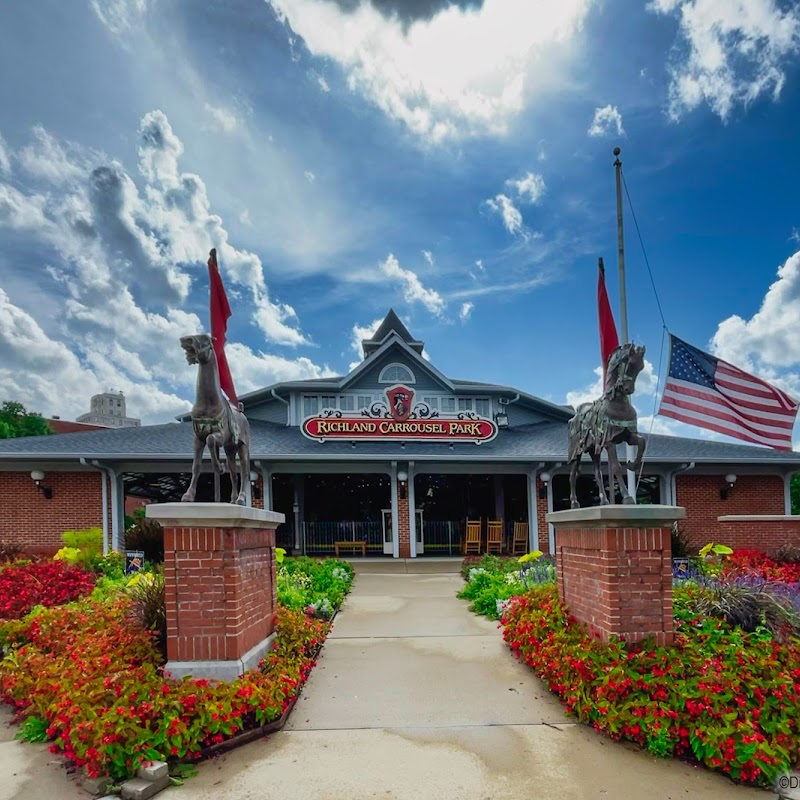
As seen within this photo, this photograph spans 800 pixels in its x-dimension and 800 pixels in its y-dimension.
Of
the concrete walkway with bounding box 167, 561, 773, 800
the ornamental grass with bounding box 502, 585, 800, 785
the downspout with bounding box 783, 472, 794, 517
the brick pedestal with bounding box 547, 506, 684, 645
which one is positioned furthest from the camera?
the downspout with bounding box 783, 472, 794, 517

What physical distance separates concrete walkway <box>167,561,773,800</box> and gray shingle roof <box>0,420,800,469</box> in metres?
9.17

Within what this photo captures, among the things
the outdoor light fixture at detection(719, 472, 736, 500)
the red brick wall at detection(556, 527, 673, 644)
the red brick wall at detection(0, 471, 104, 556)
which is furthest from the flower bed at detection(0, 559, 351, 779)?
the outdoor light fixture at detection(719, 472, 736, 500)

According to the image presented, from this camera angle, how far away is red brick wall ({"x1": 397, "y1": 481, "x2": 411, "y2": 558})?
620 inches

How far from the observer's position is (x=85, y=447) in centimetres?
1465

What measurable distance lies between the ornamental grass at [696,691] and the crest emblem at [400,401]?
38.0 ft

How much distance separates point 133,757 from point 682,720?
154 inches

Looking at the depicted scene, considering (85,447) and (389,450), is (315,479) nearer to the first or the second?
(389,450)

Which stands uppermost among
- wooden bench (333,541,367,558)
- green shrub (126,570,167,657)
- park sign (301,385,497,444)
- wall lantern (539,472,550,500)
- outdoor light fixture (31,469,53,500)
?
park sign (301,385,497,444)

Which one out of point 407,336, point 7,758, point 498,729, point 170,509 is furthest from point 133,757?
point 407,336

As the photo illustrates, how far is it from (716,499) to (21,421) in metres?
44.0

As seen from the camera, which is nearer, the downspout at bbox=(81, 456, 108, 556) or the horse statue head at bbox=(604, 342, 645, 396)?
the horse statue head at bbox=(604, 342, 645, 396)

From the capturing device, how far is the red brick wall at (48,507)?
1452cm

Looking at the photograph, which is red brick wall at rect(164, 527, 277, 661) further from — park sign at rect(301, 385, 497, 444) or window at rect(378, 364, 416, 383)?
window at rect(378, 364, 416, 383)

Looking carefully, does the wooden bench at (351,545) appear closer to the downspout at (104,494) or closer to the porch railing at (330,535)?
the porch railing at (330,535)
